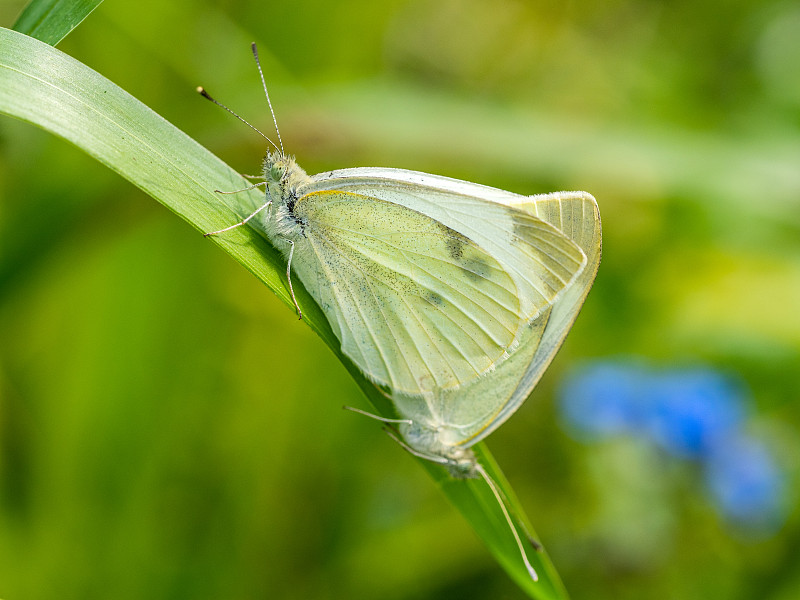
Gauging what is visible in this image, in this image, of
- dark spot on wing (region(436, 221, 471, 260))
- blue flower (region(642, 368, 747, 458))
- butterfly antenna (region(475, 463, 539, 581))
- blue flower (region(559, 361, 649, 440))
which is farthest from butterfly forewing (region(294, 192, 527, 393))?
blue flower (region(642, 368, 747, 458))

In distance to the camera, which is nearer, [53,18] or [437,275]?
[53,18]

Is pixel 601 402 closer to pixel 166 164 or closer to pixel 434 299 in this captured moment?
pixel 434 299

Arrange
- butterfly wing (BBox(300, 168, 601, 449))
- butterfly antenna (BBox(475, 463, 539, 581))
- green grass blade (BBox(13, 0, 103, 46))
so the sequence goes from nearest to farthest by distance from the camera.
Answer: green grass blade (BBox(13, 0, 103, 46)), butterfly antenna (BBox(475, 463, 539, 581)), butterfly wing (BBox(300, 168, 601, 449))

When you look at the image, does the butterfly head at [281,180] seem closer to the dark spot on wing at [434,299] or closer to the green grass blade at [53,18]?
the dark spot on wing at [434,299]

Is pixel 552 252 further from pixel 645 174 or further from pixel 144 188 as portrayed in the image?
pixel 645 174

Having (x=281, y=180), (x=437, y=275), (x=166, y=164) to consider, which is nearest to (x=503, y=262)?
(x=437, y=275)

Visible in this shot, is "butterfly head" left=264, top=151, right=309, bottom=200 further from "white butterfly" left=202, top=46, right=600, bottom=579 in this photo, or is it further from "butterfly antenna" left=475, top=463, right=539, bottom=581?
"butterfly antenna" left=475, top=463, right=539, bottom=581
